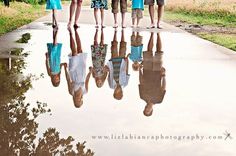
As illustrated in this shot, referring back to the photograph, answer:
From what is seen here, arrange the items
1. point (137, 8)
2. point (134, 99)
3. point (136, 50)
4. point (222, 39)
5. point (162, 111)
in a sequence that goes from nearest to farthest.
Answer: point (162, 111), point (134, 99), point (136, 50), point (222, 39), point (137, 8)

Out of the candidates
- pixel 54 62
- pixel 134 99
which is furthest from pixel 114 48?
pixel 134 99

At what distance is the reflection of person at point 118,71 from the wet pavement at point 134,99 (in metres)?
0.03

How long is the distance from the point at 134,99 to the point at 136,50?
5.23 metres

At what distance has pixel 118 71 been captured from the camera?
11352mm

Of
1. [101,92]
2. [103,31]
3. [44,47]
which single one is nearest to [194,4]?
[103,31]

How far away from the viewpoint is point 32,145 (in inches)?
257

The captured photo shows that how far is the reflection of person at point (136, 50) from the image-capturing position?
40.3 ft

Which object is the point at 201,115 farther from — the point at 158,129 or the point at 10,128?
the point at 10,128

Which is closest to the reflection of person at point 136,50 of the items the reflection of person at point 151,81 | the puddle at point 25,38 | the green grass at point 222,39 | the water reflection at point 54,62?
the reflection of person at point 151,81

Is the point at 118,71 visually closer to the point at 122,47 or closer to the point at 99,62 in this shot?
the point at 99,62

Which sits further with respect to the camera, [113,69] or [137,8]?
[137,8]

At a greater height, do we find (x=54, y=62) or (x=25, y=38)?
(x=25, y=38)

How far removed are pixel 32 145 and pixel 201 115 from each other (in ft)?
8.37

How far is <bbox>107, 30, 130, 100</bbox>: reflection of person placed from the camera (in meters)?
10.1
